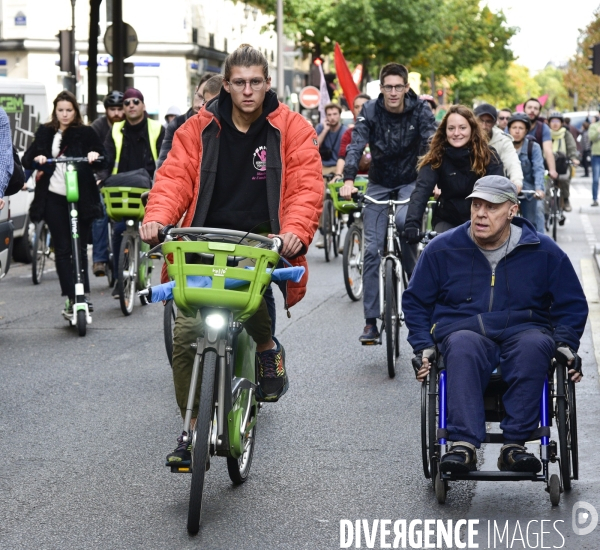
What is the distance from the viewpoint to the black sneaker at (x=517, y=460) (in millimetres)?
5137

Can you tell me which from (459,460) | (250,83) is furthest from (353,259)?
(459,460)

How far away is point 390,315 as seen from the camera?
842 cm

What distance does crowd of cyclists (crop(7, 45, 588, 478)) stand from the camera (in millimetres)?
5586

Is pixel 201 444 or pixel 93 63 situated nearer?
pixel 201 444

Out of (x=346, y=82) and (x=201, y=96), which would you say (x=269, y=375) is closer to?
(x=201, y=96)

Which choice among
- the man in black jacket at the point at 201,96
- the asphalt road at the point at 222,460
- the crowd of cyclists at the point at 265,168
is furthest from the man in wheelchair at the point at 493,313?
the man in black jacket at the point at 201,96

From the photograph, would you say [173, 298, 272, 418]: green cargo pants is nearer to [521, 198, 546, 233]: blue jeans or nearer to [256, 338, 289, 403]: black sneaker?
[256, 338, 289, 403]: black sneaker

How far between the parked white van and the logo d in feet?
34.4

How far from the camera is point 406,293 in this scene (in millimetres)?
5719

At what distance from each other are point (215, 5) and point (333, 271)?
44.0 m

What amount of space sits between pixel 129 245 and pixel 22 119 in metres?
4.96

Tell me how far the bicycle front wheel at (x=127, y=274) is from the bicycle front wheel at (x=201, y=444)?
595 cm

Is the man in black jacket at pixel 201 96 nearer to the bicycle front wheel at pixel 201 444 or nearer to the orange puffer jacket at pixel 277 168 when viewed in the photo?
the orange puffer jacket at pixel 277 168

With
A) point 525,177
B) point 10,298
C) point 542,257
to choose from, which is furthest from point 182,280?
point 525,177
